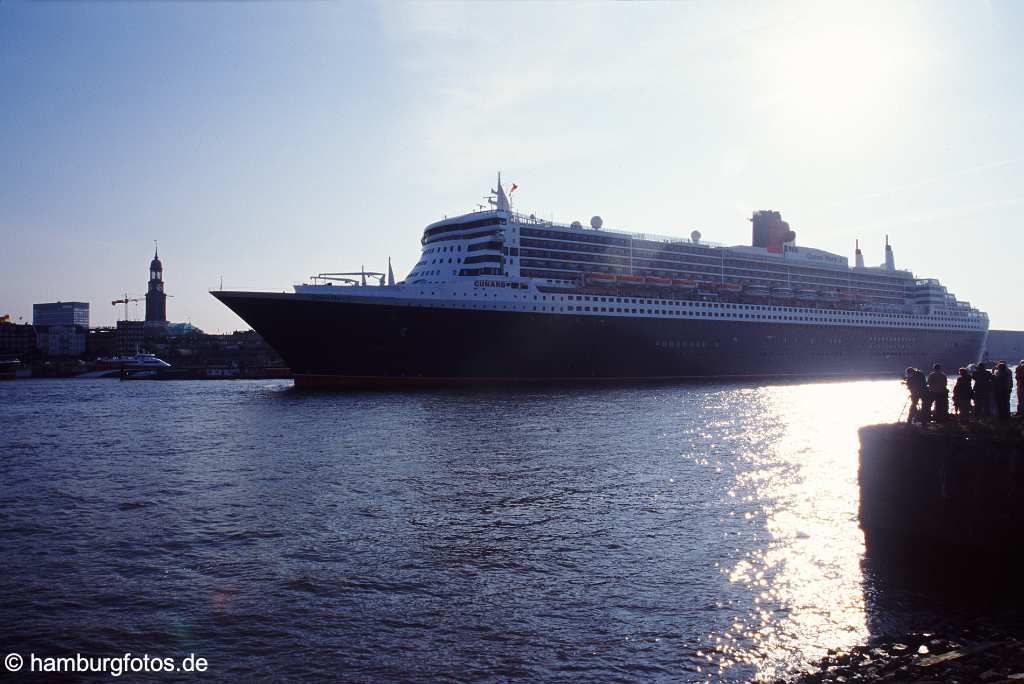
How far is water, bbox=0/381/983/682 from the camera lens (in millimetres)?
10148

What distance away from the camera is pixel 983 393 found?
1627 cm

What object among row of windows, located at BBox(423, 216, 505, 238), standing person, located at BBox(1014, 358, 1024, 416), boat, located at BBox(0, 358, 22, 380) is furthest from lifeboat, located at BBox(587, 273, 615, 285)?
boat, located at BBox(0, 358, 22, 380)

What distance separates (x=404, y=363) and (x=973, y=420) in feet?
145

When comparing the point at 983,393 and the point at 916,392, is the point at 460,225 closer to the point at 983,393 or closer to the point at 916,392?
the point at 916,392

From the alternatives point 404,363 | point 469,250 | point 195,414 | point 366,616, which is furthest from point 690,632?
point 469,250

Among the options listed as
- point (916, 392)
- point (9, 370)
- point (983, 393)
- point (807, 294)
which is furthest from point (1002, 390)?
point (9, 370)

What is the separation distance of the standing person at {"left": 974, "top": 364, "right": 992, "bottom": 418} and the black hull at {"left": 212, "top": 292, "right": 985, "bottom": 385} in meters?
41.6

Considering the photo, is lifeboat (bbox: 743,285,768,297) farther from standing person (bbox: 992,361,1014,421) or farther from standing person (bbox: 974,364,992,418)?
standing person (bbox: 992,361,1014,421)

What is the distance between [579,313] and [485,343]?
9.73 m

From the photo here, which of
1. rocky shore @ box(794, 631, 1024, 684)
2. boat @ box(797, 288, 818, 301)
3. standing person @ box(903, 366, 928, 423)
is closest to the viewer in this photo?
rocky shore @ box(794, 631, 1024, 684)

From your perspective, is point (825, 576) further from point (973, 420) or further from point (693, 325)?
point (693, 325)

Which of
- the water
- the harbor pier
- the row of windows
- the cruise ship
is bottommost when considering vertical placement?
the water

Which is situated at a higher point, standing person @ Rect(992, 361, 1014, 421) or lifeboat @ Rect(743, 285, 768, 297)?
lifeboat @ Rect(743, 285, 768, 297)

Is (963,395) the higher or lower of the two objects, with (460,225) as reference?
lower
